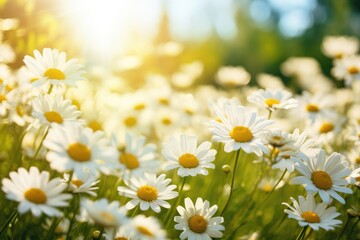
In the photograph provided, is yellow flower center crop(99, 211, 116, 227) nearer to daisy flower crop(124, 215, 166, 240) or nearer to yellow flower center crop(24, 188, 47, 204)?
daisy flower crop(124, 215, 166, 240)

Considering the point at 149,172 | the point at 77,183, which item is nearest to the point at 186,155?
the point at 149,172

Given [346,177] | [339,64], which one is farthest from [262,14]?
[346,177]

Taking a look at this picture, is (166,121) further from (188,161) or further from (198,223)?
(198,223)

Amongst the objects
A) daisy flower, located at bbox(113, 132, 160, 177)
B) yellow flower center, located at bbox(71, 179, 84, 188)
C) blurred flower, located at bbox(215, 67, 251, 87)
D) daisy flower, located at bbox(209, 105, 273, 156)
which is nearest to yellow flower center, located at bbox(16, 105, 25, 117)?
yellow flower center, located at bbox(71, 179, 84, 188)

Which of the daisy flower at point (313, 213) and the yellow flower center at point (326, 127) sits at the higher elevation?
the yellow flower center at point (326, 127)

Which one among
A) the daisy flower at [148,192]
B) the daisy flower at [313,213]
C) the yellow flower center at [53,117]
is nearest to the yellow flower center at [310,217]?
the daisy flower at [313,213]

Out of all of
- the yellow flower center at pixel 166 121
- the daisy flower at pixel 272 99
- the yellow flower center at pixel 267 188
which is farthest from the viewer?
the yellow flower center at pixel 166 121

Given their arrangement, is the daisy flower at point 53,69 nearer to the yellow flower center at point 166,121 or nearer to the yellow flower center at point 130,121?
the yellow flower center at point 130,121
